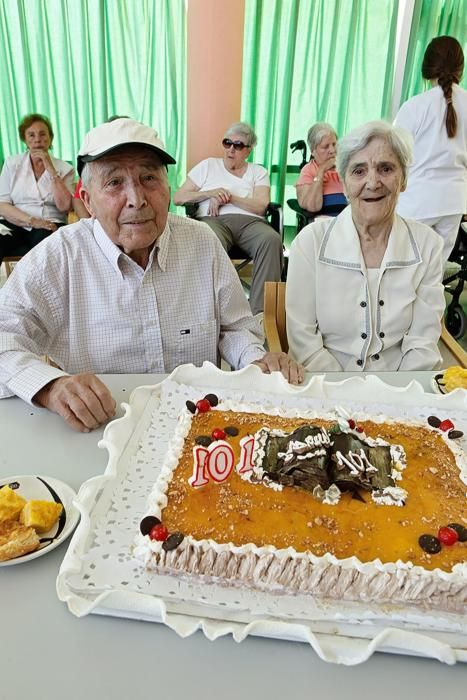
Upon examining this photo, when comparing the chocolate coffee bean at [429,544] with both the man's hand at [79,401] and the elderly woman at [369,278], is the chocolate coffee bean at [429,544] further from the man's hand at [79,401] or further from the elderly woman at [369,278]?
the elderly woman at [369,278]

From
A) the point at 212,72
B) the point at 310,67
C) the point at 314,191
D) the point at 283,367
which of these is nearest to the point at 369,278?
the point at 283,367

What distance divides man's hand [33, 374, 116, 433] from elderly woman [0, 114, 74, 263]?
115 inches

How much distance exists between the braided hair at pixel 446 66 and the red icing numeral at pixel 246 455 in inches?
119

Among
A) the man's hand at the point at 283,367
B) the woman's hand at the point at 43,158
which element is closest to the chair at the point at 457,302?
the man's hand at the point at 283,367

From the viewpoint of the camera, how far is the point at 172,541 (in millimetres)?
801

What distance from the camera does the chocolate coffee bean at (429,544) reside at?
Result: 80 centimetres

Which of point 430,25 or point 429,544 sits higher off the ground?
point 430,25

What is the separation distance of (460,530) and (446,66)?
3.20 meters

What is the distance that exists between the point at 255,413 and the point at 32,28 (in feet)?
13.6

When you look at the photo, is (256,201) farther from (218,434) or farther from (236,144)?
(218,434)

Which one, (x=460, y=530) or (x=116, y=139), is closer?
(x=460, y=530)

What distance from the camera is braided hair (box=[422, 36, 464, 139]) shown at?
3.23 meters

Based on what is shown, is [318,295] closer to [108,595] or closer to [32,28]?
[108,595]

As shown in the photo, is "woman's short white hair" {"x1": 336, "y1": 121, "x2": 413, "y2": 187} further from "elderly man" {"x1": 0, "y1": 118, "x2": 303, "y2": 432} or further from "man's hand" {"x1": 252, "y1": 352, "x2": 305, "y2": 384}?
"man's hand" {"x1": 252, "y1": 352, "x2": 305, "y2": 384}
